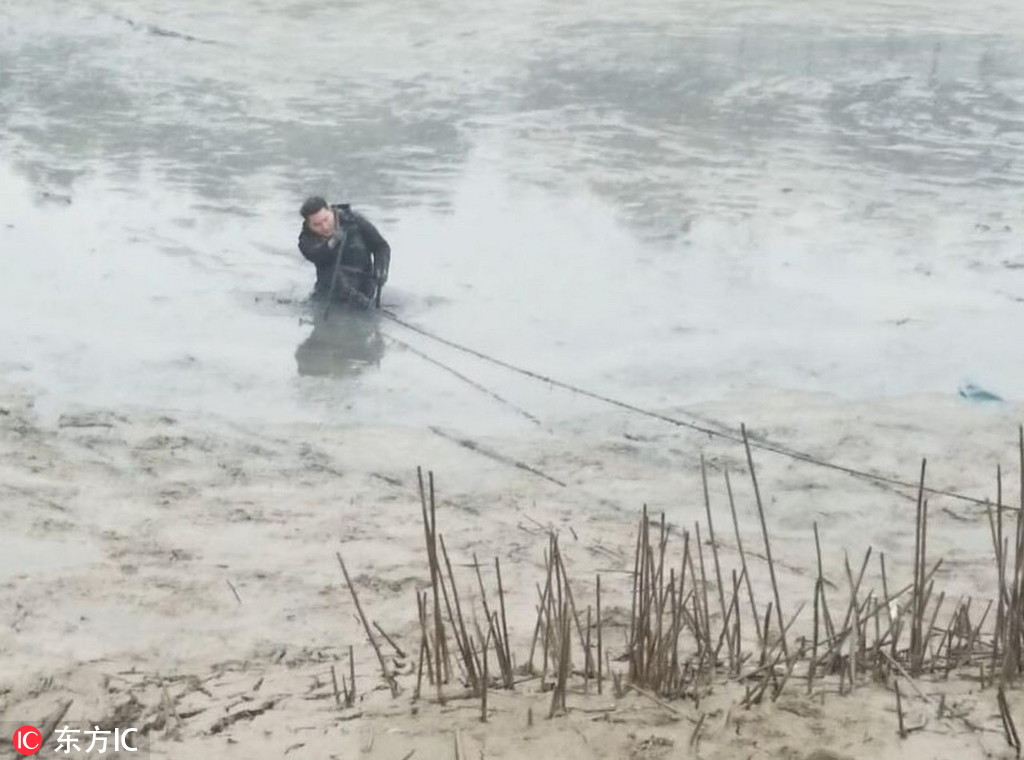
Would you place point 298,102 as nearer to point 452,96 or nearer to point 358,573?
point 452,96

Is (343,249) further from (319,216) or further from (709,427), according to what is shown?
(709,427)

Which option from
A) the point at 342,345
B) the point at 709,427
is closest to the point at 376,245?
the point at 342,345

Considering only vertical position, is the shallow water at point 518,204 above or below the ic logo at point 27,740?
above

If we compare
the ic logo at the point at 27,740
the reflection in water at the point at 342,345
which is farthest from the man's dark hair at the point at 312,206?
the ic logo at the point at 27,740

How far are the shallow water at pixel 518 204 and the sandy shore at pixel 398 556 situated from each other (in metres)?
0.51

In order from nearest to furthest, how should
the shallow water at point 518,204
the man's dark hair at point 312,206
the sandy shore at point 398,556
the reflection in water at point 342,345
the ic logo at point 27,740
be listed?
the sandy shore at point 398,556, the ic logo at point 27,740, the shallow water at point 518,204, the reflection in water at point 342,345, the man's dark hair at point 312,206

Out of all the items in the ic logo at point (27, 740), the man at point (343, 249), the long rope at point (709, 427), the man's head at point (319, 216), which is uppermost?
the man's head at point (319, 216)

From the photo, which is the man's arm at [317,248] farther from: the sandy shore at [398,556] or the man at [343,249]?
the sandy shore at [398,556]

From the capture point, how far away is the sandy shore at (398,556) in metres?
3.85

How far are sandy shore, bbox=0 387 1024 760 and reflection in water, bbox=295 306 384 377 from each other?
967mm

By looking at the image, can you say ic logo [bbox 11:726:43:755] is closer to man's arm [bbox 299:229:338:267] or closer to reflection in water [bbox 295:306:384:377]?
reflection in water [bbox 295:306:384:377]

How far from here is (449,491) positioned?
652cm

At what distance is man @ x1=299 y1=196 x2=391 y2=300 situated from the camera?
8.85 meters

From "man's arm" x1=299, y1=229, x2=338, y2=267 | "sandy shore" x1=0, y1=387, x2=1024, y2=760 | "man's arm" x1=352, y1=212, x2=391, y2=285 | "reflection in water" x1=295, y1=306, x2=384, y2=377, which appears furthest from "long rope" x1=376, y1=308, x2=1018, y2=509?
"man's arm" x1=299, y1=229, x2=338, y2=267
